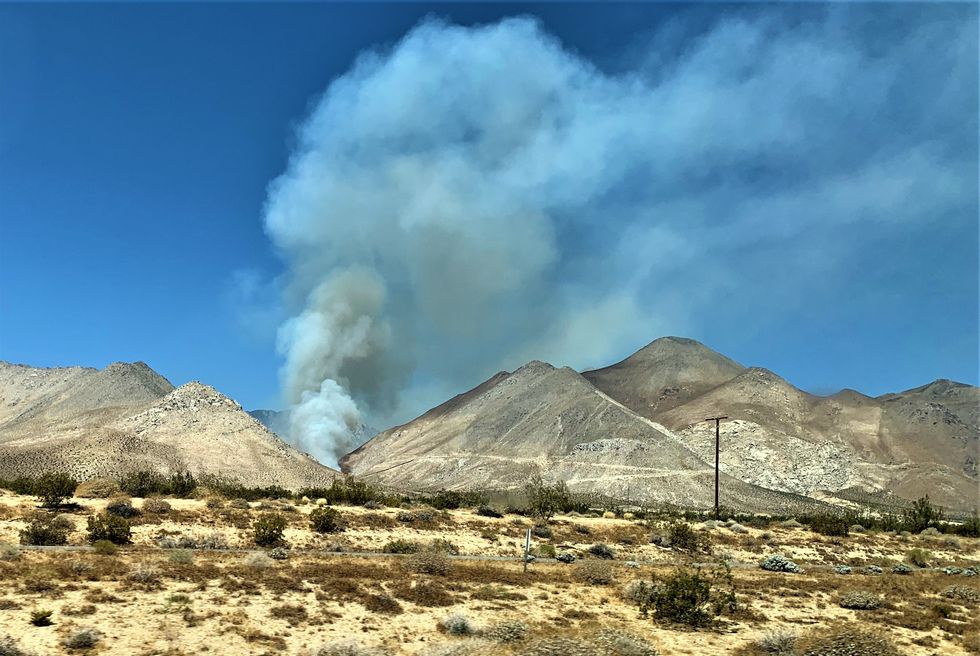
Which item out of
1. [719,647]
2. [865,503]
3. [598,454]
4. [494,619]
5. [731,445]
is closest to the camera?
[719,647]

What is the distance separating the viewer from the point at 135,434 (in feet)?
376

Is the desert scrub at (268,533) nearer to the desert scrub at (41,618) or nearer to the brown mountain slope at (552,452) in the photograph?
the desert scrub at (41,618)

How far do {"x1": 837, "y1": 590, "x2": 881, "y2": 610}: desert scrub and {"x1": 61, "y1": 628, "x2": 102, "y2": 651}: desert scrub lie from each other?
2423 cm

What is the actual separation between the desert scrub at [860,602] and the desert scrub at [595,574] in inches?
340

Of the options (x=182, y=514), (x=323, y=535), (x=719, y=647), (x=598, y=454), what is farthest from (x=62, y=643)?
(x=598, y=454)

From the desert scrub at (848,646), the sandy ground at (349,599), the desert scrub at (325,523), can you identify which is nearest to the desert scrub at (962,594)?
the sandy ground at (349,599)

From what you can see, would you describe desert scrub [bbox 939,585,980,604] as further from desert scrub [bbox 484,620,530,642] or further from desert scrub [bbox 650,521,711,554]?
desert scrub [bbox 484,620,530,642]

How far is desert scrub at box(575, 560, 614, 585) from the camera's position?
87.8ft

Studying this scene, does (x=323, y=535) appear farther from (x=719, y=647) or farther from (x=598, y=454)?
(x=598, y=454)

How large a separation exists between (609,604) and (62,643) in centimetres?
1639

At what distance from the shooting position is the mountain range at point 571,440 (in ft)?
354

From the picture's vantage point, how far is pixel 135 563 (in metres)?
23.4

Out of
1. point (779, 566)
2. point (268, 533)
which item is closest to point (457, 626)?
point (268, 533)

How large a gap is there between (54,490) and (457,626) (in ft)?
101
